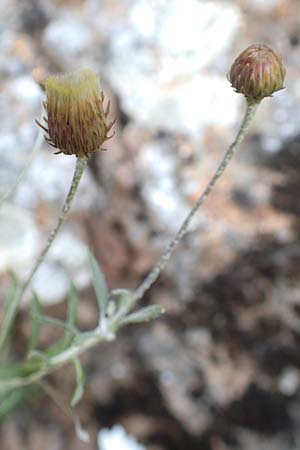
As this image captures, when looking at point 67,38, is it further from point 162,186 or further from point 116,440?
point 116,440

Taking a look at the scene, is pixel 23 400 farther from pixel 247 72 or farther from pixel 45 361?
pixel 247 72

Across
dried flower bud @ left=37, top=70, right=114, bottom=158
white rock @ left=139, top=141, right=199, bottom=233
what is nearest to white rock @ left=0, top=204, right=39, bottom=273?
white rock @ left=139, top=141, right=199, bottom=233

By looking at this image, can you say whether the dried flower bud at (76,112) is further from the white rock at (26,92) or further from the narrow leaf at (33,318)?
the white rock at (26,92)

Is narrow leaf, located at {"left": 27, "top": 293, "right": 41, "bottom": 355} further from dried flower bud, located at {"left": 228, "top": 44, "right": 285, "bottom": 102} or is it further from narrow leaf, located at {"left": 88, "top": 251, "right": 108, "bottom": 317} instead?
dried flower bud, located at {"left": 228, "top": 44, "right": 285, "bottom": 102}

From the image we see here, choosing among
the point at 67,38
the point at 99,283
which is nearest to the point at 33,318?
the point at 99,283

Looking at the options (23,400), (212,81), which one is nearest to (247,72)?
(212,81)

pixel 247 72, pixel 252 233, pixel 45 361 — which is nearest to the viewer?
pixel 247 72
